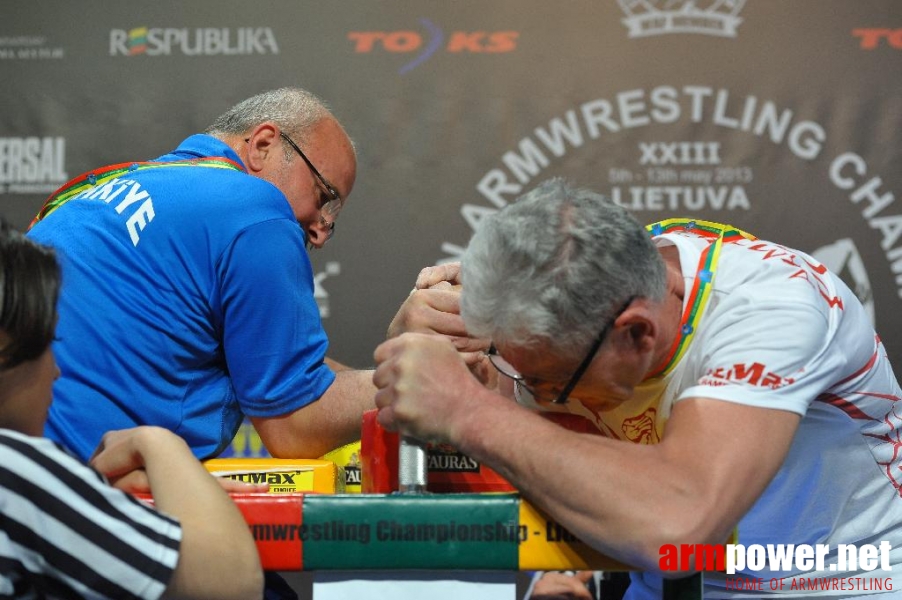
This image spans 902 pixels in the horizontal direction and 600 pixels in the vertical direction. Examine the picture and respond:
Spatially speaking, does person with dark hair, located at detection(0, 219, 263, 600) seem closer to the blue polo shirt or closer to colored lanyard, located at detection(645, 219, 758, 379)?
the blue polo shirt

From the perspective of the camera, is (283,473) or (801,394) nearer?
A: (801,394)

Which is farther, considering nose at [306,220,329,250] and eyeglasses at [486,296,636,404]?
nose at [306,220,329,250]

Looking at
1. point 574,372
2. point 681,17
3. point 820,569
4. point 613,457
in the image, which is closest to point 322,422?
point 574,372

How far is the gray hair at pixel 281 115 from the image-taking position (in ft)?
7.16

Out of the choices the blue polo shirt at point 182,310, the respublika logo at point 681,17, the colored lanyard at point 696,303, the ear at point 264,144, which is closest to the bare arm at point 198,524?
the blue polo shirt at point 182,310

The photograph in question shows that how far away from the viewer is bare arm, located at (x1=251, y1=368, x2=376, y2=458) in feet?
5.48

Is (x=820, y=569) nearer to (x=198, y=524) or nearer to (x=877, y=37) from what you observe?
(x=198, y=524)

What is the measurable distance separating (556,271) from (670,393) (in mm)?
315

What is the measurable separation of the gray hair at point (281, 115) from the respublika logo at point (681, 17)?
4.21 feet

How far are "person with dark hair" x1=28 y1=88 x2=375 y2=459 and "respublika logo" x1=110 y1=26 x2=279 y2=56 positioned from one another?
1.47 metres

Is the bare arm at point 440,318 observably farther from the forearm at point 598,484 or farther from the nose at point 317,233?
the nose at point 317,233

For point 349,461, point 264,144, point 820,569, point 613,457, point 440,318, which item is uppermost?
point 264,144

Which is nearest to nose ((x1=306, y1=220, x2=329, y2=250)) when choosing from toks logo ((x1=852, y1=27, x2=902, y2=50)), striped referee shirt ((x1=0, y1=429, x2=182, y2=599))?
striped referee shirt ((x1=0, y1=429, x2=182, y2=599))

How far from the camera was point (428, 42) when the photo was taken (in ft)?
10.2
